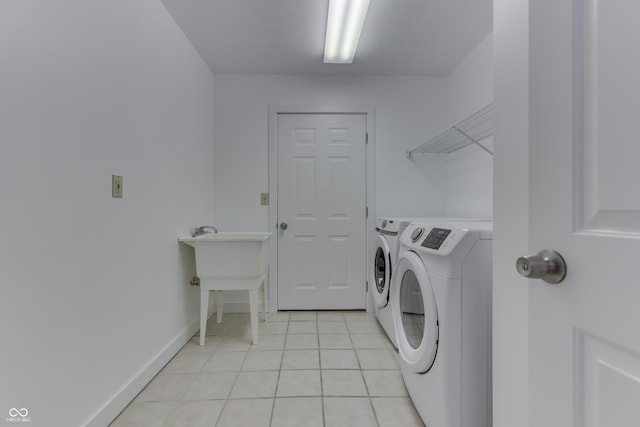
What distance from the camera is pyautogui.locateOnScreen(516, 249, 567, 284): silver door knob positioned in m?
0.55

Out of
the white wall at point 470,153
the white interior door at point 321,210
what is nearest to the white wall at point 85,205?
the white interior door at point 321,210

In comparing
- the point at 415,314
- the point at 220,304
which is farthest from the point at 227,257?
the point at 415,314

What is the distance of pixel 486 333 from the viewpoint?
1.18 m

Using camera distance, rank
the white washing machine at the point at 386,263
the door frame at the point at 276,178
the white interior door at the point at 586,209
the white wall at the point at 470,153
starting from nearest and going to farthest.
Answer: the white interior door at the point at 586,209 < the white washing machine at the point at 386,263 < the white wall at the point at 470,153 < the door frame at the point at 276,178

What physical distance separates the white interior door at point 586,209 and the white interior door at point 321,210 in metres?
2.37

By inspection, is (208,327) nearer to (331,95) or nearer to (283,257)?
(283,257)

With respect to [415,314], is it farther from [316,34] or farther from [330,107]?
[330,107]

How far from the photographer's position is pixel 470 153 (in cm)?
259

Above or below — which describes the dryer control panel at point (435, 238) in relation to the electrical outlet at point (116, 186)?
below

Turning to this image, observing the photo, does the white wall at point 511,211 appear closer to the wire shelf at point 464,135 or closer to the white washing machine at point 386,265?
the wire shelf at point 464,135

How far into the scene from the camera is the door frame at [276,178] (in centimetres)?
296

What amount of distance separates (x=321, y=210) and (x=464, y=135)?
1.39m

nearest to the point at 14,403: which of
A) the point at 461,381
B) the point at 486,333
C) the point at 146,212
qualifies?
the point at 146,212

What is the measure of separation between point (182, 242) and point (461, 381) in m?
1.92
